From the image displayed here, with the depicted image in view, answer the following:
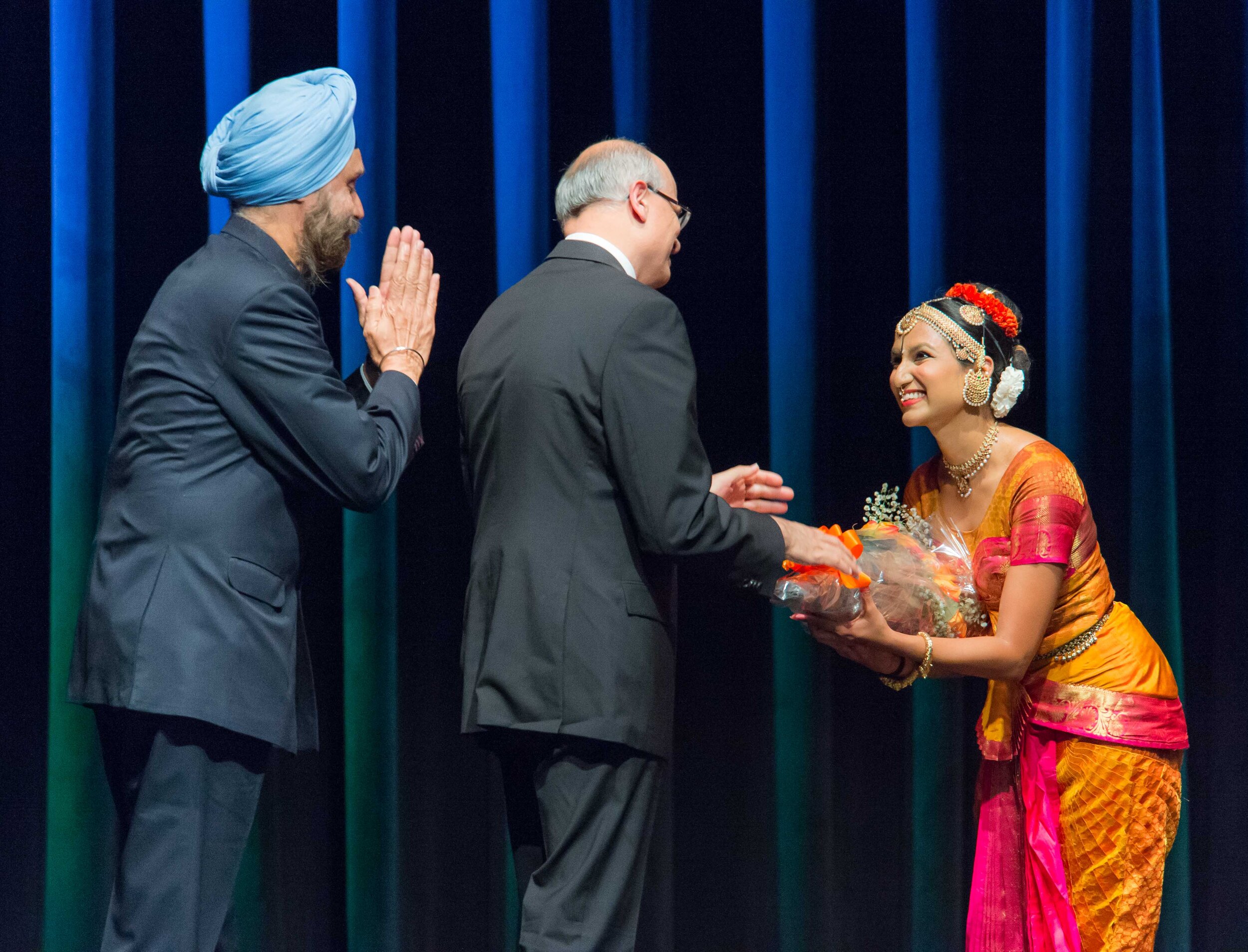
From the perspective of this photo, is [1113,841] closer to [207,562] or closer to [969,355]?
[969,355]

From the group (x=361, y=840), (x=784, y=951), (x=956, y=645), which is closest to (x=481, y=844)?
(x=361, y=840)

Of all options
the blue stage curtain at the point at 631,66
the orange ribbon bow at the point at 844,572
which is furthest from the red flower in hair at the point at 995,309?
the blue stage curtain at the point at 631,66

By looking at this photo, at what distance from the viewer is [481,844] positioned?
8.17ft

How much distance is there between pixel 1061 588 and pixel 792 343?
0.84 m

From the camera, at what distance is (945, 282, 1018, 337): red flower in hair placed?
2.03 metres

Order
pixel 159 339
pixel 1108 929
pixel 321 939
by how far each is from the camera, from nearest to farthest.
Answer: pixel 159 339 < pixel 1108 929 < pixel 321 939

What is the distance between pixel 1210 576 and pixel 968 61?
4.13ft

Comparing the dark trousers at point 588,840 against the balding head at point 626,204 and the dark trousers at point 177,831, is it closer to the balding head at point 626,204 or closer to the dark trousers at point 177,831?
the dark trousers at point 177,831

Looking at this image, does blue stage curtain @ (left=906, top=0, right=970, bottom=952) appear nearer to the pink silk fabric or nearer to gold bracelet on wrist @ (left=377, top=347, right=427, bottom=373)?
the pink silk fabric

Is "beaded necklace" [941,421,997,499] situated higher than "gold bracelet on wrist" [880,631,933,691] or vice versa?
"beaded necklace" [941,421,997,499]

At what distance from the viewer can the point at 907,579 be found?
1924mm

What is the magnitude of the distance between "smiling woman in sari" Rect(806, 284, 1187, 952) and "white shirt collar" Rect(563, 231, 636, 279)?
60 centimetres

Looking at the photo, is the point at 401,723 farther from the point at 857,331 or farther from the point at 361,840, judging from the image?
the point at 857,331

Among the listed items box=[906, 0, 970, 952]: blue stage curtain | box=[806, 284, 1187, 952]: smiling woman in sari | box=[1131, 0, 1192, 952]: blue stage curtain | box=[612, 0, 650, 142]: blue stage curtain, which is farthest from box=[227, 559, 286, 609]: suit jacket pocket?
box=[1131, 0, 1192, 952]: blue stage curtain
